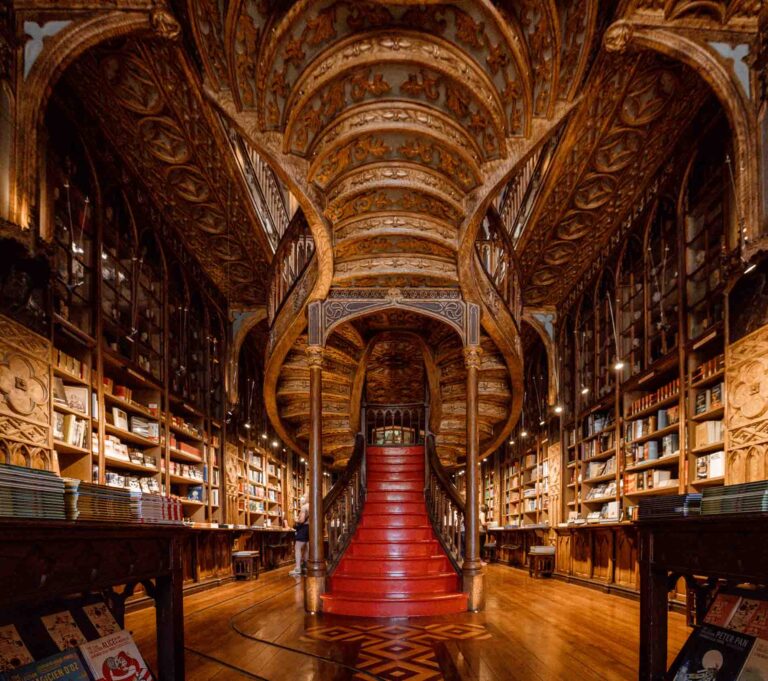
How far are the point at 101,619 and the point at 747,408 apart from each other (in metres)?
4.26

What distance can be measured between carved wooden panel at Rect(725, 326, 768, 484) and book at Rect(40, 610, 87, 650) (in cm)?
412

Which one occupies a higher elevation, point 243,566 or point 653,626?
point 653,626

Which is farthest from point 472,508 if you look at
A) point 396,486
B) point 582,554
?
point 582,554

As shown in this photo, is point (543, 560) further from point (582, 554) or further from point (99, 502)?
point (99, 502)

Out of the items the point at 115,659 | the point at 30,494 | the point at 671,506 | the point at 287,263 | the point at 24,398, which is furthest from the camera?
the point at 287,263

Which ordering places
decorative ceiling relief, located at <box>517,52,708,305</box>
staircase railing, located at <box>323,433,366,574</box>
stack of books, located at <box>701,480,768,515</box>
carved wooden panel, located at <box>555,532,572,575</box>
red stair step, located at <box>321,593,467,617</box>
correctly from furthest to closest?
1. carved wooden panel, located at <box>555,532,572,575</box>
2. staircase railing, located at <box>323,433,366,574</box>
3. red stair step, located at <box>321,593,467,617</box>
4. decorative ceiling relief, located at <box>517,52,708,305</box>
5. stack of books, located at <box>701,480,768,515</box>

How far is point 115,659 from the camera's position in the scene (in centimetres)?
225

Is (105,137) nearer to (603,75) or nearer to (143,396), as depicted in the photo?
(143,396)

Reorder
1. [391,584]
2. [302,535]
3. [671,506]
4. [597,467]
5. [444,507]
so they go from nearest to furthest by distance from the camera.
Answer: [671,506] < [391,584] < [444,507] < [597,467] < [302,535]

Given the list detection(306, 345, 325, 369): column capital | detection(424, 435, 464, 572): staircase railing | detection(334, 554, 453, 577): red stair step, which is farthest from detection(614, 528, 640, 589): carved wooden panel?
detection(306, 345, 325, 369): column capital

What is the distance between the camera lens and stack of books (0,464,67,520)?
1655 millimetres

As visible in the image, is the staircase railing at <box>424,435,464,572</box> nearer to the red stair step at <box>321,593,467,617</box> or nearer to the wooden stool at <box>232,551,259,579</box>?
the red stair step at <box>321,593,467,617</box>

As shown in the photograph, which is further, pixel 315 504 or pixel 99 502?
pixel 315 504

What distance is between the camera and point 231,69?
432 centimetres
